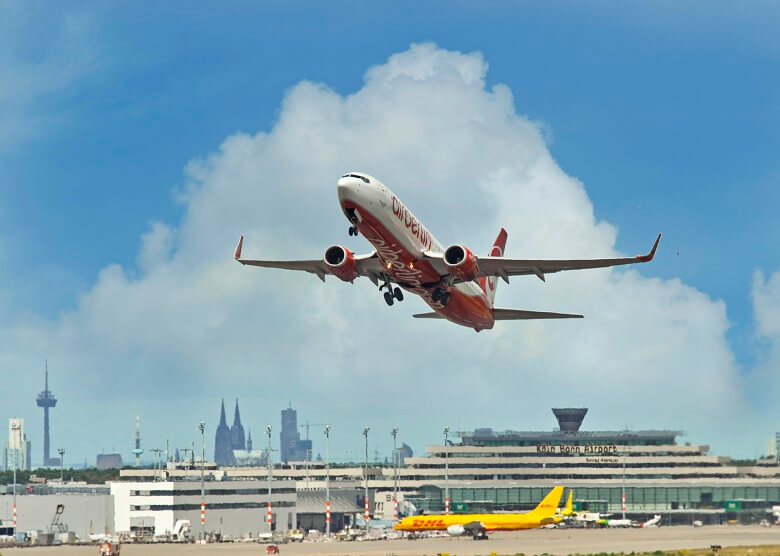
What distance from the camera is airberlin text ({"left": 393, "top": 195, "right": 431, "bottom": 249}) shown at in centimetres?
8869

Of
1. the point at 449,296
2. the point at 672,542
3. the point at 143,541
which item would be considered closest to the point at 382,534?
the point at 143,541

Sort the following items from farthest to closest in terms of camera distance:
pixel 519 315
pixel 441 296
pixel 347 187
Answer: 1. pixel 519 315
2. pixel 441 296
3. pixel 347 187

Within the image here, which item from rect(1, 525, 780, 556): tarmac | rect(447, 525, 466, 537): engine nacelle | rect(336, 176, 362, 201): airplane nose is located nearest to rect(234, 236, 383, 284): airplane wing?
rect(336, 176, 362, 201): airplane nose

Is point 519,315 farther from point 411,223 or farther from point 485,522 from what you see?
point 485,522

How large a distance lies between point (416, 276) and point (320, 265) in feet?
31.3

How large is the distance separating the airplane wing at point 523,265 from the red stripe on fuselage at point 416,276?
5.22 feet

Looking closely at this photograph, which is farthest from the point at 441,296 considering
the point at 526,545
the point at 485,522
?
the point at 485,522

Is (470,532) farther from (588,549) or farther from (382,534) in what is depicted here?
(588,549)

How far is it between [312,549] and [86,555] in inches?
1042

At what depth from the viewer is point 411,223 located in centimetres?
9100

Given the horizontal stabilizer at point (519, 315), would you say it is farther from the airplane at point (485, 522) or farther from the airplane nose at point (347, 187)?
the airplane at point (485, 522)

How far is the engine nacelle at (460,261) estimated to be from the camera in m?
91.6

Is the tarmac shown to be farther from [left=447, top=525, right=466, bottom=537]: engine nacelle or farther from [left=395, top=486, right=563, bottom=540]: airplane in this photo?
[left=395, top=486, right=563, bottom=540]: airplane

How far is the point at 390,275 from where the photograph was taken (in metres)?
95.9
